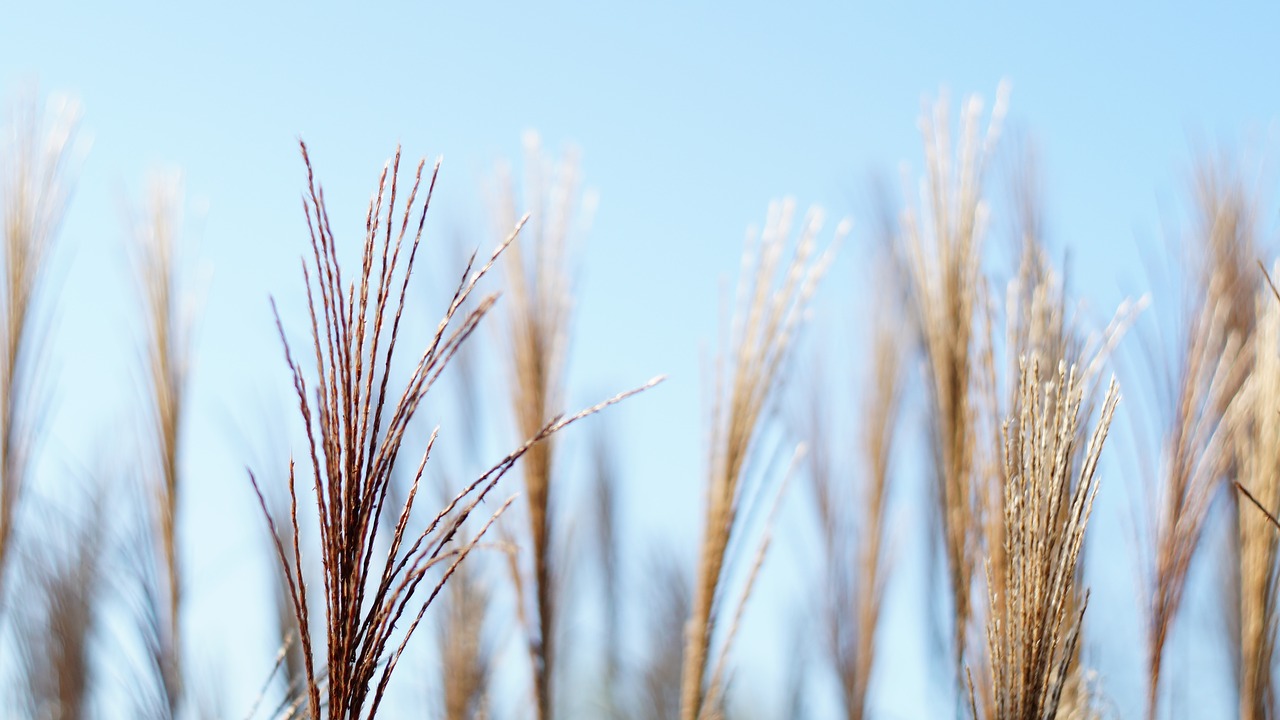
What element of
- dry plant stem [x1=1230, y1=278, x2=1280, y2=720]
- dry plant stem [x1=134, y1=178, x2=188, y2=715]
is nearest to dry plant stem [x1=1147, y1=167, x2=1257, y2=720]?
dry plant stem [x1=1230, y1=278, x2=1280, y2=720]

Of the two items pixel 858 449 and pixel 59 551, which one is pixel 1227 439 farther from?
pixel 59 551

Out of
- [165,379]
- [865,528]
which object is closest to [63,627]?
[165,379]

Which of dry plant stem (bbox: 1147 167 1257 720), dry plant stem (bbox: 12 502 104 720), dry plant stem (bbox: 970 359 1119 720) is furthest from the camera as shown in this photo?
dry plant stem (bbox: 12 502 104 720)

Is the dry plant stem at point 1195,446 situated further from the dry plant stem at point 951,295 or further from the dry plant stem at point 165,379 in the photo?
the dry plant stem at point 165,379

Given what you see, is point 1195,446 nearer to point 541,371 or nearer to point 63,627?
point 541,371

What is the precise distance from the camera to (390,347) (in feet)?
4.25

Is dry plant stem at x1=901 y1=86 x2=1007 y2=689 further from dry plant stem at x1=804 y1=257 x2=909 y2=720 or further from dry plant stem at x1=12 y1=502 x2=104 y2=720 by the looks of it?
dry plant stem at x1=12 y1=502 x2=104 y2=720

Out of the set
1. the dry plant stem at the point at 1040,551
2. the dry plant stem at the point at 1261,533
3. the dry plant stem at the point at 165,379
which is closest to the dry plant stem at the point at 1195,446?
the dry plant stem at the point at 1261,533

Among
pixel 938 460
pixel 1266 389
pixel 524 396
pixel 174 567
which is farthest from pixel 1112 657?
pixel 174 567

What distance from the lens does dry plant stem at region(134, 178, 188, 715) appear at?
3.09 m

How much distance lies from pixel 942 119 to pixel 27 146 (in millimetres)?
2418

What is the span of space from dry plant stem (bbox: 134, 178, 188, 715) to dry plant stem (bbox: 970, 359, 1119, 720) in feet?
7.20

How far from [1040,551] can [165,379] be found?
2492 millimetres

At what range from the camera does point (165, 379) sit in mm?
3244
